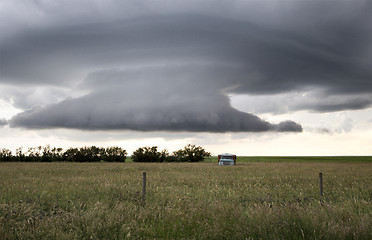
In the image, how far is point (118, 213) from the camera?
31.4 feet

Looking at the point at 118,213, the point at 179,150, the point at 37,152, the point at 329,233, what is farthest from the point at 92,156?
the point at 329,233

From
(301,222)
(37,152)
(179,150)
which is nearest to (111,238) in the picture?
(301,222)

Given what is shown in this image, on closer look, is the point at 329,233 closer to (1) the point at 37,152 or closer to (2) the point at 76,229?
(2) the point at 76,229

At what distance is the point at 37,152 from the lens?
167 ft

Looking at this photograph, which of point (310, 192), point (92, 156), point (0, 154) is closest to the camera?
point (310, 192)

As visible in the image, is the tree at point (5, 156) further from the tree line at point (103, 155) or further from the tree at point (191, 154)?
A: the tree at point (191, 154)

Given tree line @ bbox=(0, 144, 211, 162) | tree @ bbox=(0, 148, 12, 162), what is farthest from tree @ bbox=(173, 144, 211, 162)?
tree @ bbox=(0, 148, 12, 162)

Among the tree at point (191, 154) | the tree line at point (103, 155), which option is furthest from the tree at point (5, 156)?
the tree at point (191, 154)

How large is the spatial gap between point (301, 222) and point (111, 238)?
492 cm

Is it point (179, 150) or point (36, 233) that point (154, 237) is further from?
point (179, 150)

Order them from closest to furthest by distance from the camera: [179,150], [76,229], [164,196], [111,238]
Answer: [111,238]
[76,229]
[164,196]
[179,150]

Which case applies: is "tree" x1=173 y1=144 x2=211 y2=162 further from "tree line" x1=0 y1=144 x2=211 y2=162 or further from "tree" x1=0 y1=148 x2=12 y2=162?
"tree" x1=0 y1=148 x2=12 y2=162

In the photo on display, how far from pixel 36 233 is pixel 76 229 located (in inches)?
39.1

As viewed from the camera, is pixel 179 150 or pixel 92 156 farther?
pixel 179 150
